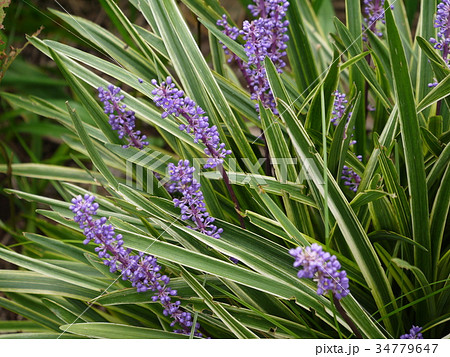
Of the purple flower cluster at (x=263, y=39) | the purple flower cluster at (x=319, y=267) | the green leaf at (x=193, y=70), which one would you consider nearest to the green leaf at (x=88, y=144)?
the green leaf at (x=193, y=70)

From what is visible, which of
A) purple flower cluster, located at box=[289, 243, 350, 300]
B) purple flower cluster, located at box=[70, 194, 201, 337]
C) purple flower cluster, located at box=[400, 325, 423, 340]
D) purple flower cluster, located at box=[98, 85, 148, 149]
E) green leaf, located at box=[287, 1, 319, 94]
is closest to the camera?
purple flower cluster, located at box=[289, 243, 350, 300]

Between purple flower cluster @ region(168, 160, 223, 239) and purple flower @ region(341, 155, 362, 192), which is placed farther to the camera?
purple flower @ region(341, 155, 362, 192)

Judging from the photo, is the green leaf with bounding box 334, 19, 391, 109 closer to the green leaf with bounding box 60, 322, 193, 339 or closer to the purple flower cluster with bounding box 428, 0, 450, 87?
Answer: the purple flower cluster with bounding box 428, 0, 450, 87

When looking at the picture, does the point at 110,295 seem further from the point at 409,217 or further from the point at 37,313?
the point at 409,217

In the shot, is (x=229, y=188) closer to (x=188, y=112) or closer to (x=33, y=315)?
(x=188, y=112)

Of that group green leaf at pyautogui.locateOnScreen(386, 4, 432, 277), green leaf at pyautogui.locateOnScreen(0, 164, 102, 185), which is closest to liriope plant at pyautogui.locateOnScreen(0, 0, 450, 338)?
green leaf at pyautogui.locateOnScreen(386, 4, 432, 277)

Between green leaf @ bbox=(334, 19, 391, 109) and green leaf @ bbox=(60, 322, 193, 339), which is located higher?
green leaf @ bbox=(334, 19, 391, 109)

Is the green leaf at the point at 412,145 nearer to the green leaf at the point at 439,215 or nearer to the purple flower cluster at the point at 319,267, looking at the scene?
the green leaf at the point at 439,215

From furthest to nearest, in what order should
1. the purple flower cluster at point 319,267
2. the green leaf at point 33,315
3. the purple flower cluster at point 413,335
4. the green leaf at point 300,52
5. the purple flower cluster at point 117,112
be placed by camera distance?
the green leaf at point 300,52
the green leaf at point 33,315
the purple flower cluster at point 117,112
the purple flower cluster at point 413,335
the purple flower cluster at point 319,267
